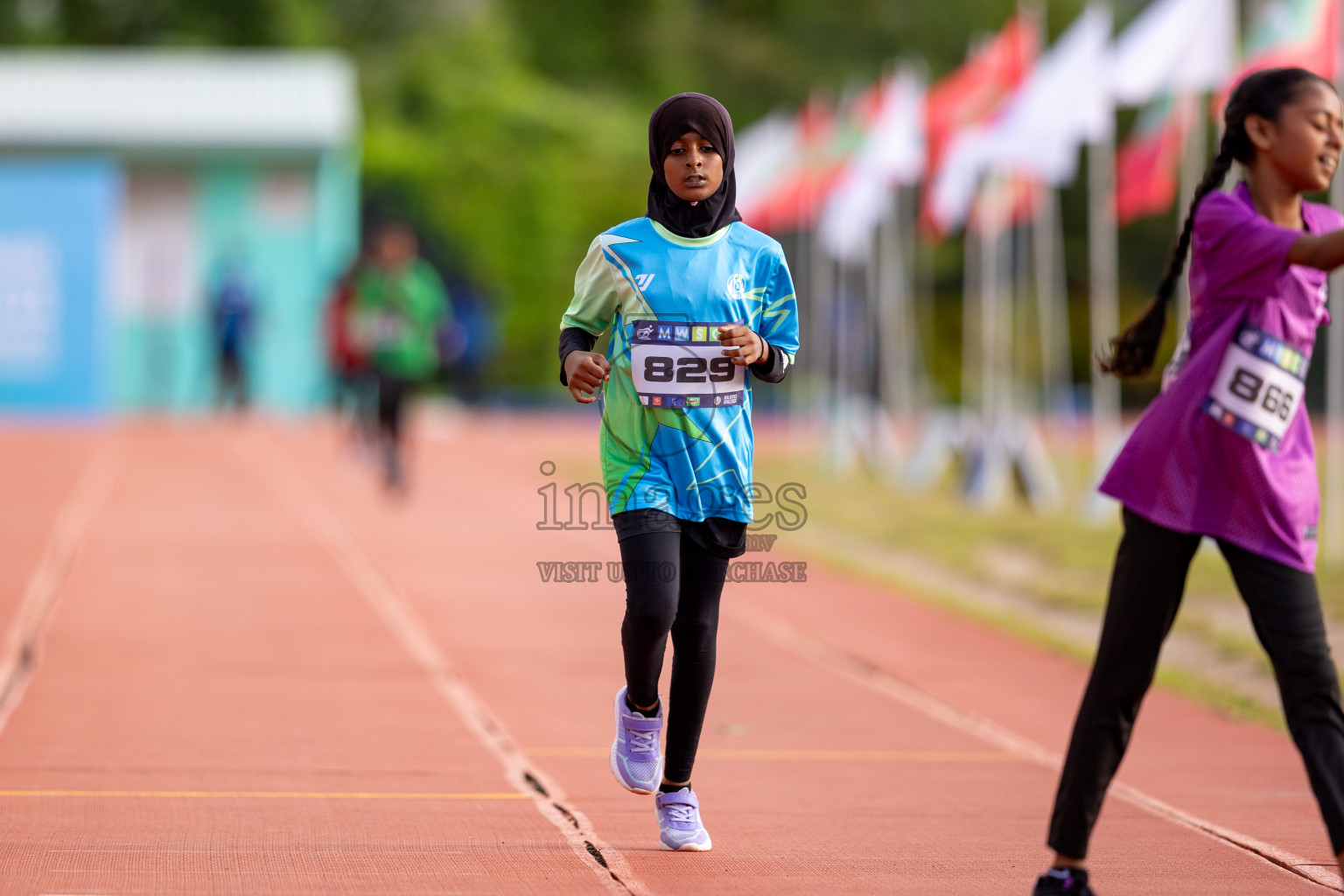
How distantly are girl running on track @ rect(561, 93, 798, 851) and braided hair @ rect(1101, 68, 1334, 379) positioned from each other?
3.08ft

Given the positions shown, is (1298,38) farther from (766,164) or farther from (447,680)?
(766,164)

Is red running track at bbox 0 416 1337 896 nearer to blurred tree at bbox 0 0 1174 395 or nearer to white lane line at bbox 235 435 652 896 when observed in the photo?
white lane line at bbox 235 435 652 896

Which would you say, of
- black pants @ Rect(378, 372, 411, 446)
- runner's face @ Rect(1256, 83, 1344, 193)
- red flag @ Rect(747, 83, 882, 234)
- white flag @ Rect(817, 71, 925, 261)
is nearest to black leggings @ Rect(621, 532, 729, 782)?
runner's face @ Rect(1256, 83, 1344, 193)

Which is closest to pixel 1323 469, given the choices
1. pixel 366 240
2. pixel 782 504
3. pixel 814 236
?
pixel 782 504

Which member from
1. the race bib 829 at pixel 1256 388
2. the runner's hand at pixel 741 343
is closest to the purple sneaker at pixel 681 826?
the runner's hand at pixel 741 343

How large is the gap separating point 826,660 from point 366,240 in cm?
2356

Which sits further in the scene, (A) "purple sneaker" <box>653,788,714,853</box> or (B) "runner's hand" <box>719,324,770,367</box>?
(A) "purple sneaker" <box>653,788,714,853</box>

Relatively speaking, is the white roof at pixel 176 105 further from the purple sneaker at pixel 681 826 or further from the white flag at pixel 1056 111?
the purple sneaker at pixel 681 826

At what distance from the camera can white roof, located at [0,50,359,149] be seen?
29656 mm

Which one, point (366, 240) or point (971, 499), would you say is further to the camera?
point (366, 240)

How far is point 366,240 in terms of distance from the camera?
31.5m

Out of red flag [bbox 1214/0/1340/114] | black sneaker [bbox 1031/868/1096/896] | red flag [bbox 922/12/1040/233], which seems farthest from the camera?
red flag [bbox 922/12/1040/233]

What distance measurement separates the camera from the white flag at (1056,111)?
16.1 metres

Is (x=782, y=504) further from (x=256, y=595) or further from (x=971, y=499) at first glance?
(x=256, y=595)
